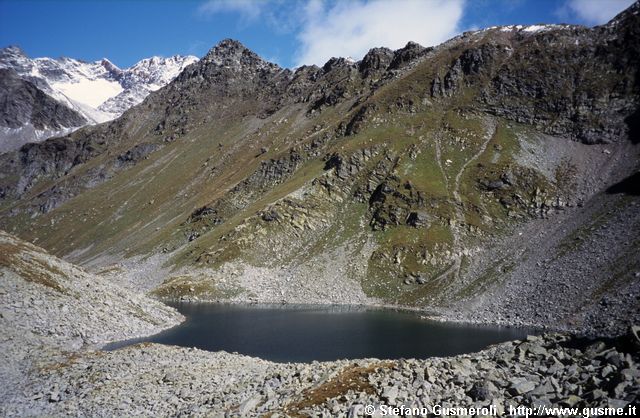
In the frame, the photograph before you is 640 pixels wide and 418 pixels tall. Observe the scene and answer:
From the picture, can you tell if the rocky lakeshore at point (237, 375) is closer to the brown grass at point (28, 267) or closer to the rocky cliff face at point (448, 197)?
the brown grass at point (28, 267)

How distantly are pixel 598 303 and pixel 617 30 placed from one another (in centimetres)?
14016

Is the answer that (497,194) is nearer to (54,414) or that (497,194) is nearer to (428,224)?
(428,224)

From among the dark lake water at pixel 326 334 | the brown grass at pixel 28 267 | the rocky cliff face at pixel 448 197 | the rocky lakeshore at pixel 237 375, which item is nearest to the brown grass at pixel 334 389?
the rocky lakeshore at pixel 237 375

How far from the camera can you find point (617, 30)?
17338 centimetres

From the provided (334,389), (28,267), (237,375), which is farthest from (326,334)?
(28,267)

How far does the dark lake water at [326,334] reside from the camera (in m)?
67.9

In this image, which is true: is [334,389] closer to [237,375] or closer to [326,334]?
[237,375]

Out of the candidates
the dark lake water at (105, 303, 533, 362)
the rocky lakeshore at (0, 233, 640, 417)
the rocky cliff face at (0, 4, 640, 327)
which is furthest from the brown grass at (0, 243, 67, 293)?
the rocky cliff face at (0, 4, 640, 327)

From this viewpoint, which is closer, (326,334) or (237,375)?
(237,375)

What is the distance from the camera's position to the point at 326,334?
80.6 metres

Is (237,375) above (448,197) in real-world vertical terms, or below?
below

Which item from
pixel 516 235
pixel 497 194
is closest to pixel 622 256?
pixel 516 235

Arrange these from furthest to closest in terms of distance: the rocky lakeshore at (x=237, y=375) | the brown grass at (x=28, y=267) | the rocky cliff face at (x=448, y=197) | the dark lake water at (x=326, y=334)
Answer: the rocky cliff face at (x=448, y=197)
the dark lake water at (x=326, y=334)
the brown grass at (x=28, y=267)
the rocky lakeshore at (x=237, y=375)

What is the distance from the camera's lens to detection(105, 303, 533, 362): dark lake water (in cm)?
6788
